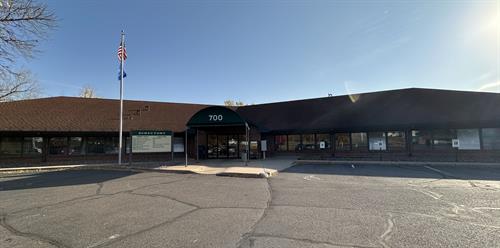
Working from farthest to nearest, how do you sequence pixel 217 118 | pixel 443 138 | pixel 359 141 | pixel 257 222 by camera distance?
pixel 359 141
pixel 443 138
pixel 217 118
pixel 257 222

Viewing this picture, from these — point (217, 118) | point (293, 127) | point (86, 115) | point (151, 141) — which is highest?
point (86, 115)

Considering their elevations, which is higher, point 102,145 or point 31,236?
point 102,145

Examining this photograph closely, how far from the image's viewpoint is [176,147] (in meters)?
24.6

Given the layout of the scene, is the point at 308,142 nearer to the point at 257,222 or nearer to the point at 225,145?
the point at 225,145

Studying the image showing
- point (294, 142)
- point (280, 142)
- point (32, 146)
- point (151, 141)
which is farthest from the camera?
point (280, 142)

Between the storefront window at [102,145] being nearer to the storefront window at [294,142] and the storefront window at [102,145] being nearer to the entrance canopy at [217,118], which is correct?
the entrance canopy at [217,118]

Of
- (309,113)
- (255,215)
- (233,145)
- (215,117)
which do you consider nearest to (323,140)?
(309,113)

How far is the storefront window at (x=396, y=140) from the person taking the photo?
808 inches

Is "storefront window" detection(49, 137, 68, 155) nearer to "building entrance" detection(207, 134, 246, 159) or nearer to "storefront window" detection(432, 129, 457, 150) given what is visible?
"building entrance" detection(207, 134, 246, 159)

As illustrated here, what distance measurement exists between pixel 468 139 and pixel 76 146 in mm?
29652

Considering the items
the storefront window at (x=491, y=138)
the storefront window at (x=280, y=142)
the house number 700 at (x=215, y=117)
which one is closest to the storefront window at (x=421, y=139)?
the storefront window at (x=491, y=138)

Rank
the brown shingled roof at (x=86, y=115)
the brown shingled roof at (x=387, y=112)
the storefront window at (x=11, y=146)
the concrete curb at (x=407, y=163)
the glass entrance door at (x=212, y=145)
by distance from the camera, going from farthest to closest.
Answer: the glass entrance door at (x=212, y=145)
the brown shingled roof at (x=86, y=115)
the storefront window at (x=11, y=146)
the brown shingled roof at (x=387, y=112)
the concrete curb at (x=407, y=163)

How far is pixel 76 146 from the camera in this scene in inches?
857

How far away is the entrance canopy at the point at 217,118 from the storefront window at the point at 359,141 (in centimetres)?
986
